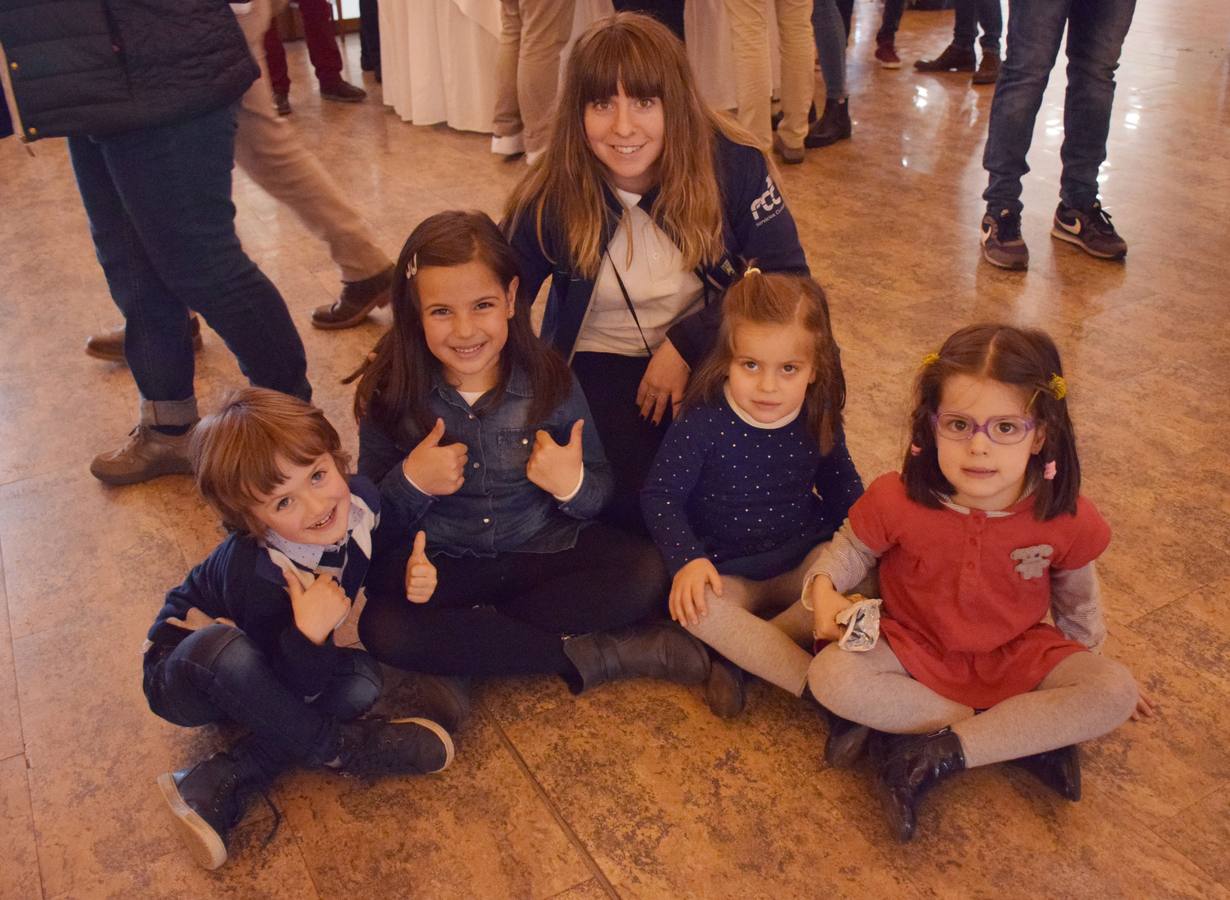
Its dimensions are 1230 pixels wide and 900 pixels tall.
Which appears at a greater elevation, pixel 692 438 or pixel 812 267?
pixel 692 438

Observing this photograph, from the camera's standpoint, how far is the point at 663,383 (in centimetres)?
173

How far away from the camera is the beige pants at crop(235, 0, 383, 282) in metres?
2.21

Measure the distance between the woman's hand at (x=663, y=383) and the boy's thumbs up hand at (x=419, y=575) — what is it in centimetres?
46

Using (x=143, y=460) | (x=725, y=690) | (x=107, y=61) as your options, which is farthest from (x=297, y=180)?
(x=725, y=690)

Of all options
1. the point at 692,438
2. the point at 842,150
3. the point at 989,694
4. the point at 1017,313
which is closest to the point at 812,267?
the point at 1017,313

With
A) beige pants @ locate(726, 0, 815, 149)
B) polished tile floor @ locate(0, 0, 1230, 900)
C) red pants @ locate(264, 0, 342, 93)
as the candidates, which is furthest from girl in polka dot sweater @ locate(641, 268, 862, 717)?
red pants @ locate(264, 0, 342, 93)

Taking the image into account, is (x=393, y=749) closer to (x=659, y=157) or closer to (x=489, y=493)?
(x=489, y=493)

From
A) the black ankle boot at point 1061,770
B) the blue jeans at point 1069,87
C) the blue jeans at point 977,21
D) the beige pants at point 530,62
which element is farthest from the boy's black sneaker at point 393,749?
the blue jeans at point 977,21

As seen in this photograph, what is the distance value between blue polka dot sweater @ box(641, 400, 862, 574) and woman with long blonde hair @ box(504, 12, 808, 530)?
119mm

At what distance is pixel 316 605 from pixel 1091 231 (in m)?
2.23

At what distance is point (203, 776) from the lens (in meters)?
1.36

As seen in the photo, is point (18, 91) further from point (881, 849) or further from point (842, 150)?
point (842, 150)

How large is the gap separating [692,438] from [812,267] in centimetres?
140

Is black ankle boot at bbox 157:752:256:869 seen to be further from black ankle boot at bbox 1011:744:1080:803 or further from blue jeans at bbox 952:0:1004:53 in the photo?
blue jeans at bbox 952:0:1004:53
